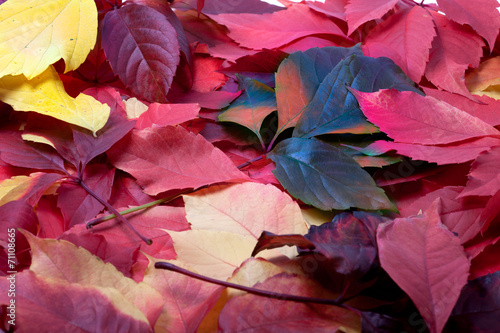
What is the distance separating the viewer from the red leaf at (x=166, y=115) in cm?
31

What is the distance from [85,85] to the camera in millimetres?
355

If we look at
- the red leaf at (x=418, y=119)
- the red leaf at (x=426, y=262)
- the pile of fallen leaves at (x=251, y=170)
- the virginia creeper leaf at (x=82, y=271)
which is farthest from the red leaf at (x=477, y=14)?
the virginia creeper leaf at (x=82, y=271)

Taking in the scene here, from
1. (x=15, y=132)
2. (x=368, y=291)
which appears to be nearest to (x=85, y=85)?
(x=15, y=132)

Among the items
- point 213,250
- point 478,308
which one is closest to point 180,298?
point 213,250

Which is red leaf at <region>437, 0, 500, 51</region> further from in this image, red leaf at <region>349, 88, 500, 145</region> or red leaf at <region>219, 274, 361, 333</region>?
red leaf at <region>219, 274, 361, 333</region>

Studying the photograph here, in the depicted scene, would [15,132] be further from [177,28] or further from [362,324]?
[362,324]

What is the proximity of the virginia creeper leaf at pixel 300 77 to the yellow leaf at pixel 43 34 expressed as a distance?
0.50ft

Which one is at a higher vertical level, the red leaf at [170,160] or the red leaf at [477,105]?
the red leaf at [477,105]

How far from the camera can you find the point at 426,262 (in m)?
0.20

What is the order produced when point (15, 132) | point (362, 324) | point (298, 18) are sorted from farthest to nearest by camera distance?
point (298, 18), point (15, 132), point (362, 324)

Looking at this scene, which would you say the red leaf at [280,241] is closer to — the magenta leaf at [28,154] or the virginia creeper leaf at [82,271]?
the virginia creeper leaf at [82,271]

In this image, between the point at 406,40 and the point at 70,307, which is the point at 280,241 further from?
the point at 406,40

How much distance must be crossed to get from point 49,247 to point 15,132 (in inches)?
5.6

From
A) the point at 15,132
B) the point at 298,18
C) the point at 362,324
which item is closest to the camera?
the point at 362,324
